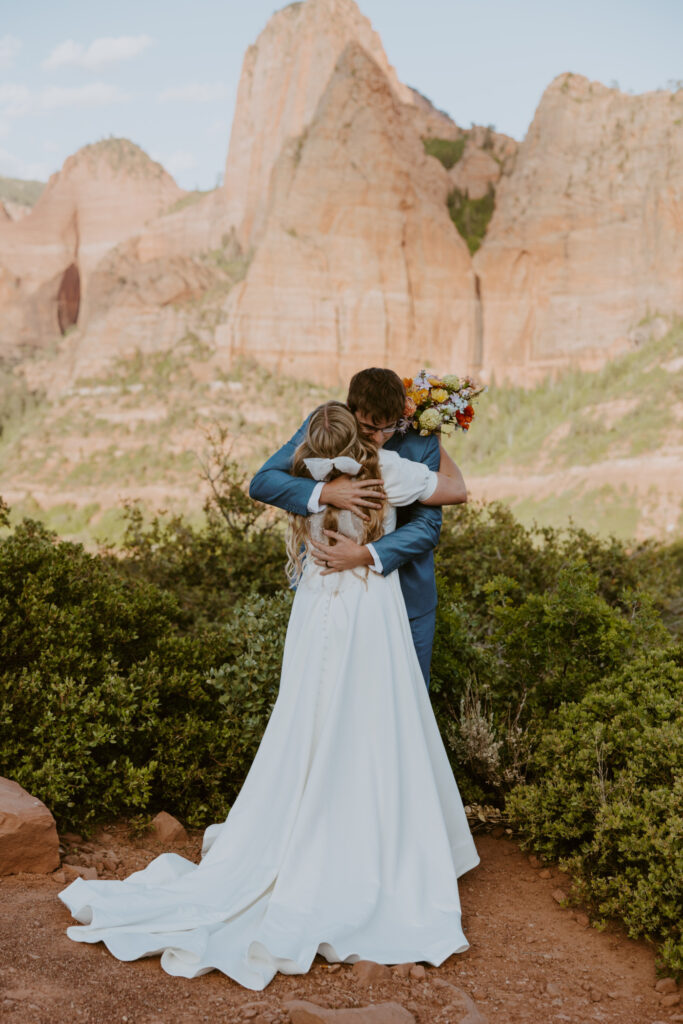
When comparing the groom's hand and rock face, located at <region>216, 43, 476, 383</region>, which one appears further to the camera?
rock face, located at <region>216, 43, 476, 383</region>

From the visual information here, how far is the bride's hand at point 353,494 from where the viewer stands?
3.52 metres

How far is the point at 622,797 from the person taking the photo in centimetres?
391

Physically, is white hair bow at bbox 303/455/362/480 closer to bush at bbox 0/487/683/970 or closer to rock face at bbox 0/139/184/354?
bush at bbox 0/487/683/970

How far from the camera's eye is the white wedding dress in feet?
10.2

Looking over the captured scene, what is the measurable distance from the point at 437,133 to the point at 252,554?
6399cm

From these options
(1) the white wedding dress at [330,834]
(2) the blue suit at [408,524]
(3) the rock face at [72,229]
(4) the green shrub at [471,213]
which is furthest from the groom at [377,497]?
(3) the rock face at [72,229]

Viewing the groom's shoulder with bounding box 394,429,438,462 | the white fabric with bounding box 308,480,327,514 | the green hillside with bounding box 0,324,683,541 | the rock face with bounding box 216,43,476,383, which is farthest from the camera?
the rock face with bounding box 216,43,476,383

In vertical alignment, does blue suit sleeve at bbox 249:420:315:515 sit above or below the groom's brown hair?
below

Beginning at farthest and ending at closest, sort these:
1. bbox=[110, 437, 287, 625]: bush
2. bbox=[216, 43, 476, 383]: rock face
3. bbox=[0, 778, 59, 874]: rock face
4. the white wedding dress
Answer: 1. bbox=[216, 43, 476, 383]: rock face
2. bbox=[110, 437, 287, 625]: bush
3. bbox=[0, 778, 59, 874]: rock face
4. the white wedding dress

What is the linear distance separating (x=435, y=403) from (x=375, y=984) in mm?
2377

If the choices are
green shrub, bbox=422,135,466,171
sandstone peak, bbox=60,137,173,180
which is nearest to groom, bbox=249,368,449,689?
green shrub, bbox=422,135,466,171

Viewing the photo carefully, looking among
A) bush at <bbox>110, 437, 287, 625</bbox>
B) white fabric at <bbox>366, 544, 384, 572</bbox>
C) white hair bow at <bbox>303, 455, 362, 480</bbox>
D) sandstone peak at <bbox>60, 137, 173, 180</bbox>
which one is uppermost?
sandstone peak at <bbox>60, 137, 173, 180</bbox>

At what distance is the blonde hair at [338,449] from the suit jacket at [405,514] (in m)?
0.06

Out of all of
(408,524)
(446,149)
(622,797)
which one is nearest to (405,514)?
(408,524)
